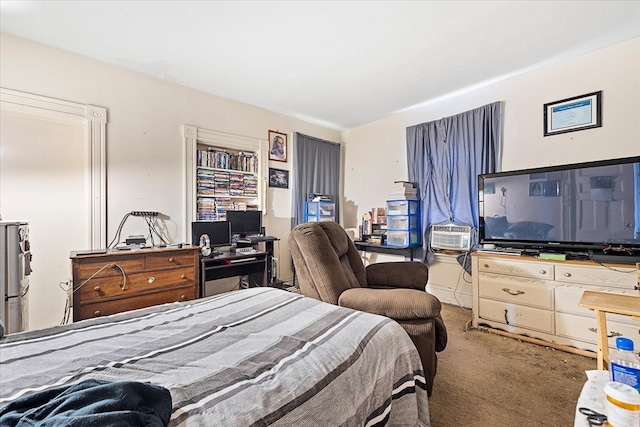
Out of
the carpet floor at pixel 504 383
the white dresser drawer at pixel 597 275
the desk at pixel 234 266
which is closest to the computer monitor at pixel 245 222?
the desk at pixel 234 266

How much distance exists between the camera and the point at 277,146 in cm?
403

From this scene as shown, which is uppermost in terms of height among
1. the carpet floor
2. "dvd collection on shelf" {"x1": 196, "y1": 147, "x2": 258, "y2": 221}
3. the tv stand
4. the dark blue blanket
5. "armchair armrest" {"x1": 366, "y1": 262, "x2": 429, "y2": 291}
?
"dvd collection on shelf" {"x1": 196, "y1": 147, "x2": 258, "y2": 221}

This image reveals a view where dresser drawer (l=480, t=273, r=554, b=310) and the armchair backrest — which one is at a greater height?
the armchair backrest

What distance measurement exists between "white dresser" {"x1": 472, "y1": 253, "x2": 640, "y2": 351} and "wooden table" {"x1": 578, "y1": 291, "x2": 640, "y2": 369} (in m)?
0.56

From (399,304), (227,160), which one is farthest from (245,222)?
(399,304)

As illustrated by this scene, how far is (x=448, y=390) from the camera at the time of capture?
1775 millimetres

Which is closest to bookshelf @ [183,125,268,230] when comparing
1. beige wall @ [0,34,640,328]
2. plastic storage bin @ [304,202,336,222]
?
beige wall @ [0,34,640,328]

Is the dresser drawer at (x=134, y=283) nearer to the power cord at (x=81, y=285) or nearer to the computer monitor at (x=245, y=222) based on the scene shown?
the power cord at (x=81, y=285)

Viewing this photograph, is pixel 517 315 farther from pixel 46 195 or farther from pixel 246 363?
pixel 46 195

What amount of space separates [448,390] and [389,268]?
872 mm

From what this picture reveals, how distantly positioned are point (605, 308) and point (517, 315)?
108 centimetres

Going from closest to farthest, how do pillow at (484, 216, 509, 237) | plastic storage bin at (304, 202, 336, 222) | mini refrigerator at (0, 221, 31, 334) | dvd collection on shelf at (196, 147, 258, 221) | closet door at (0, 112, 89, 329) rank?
mini refrigerator at (0, 221, 31, 334) → closet door at (0, 112, 89, 329) → pillow at (484, 216, 509, 237) → dvd collection on shelf at (196, 147, 258, 221) → plastic storage bin at (304, 202, 336, 222)

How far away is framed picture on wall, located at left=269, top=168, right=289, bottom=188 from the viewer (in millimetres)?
3979

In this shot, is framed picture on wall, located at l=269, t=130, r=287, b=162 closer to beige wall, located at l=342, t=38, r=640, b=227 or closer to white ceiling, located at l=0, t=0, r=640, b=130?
white ceiling, located at l=0, t=0, r=640, b=130
